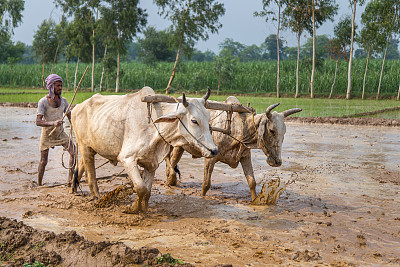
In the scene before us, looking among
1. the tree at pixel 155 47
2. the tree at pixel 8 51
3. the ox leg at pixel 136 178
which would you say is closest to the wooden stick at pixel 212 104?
the ox leg at pixel 136 178

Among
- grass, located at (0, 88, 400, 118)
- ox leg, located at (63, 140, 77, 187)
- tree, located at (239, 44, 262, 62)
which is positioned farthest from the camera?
tree, located at (239, 44, 262, 62)

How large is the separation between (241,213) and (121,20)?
3263 cm

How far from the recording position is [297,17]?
35.1 m

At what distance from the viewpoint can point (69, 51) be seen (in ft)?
122

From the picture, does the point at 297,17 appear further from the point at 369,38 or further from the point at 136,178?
the point at 136,178

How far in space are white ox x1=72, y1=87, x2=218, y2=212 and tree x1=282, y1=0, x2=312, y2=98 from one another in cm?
2965

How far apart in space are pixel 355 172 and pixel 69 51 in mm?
32432

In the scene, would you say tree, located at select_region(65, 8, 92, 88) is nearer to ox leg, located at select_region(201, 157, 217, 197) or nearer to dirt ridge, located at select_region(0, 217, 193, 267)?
ox leg, located at select_region(201, 157, 217, 197)

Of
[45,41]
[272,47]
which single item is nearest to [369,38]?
[45,41]

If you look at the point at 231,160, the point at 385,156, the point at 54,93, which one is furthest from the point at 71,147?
the point at 385,156

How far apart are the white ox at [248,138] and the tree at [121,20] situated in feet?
99.8

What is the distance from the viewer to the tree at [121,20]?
35.9 metres

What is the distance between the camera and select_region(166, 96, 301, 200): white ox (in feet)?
19.9

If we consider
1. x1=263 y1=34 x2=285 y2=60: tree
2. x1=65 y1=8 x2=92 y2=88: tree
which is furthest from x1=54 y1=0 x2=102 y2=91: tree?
x1=263 y1=34 x2=285 y2=60: tree
